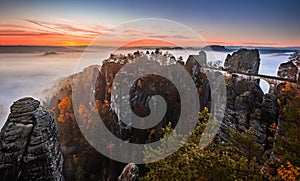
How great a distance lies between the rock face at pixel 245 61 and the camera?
131 ft

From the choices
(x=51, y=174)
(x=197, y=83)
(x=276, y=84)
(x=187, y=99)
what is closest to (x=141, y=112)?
(x=187, y=99)

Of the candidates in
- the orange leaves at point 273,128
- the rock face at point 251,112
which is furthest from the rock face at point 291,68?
the orange leaves at point 273,128

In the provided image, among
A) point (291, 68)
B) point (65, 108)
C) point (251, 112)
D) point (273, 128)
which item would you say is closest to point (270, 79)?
point (291, 68)

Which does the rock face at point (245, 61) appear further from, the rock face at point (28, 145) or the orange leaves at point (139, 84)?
the rock face at point (28, 145)

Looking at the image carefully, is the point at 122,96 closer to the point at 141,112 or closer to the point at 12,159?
the point at 141,112

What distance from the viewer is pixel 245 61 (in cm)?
4084

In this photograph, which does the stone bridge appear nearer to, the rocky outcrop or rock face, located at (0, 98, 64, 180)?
the rocky outcrop

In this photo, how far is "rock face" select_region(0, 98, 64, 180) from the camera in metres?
10.2

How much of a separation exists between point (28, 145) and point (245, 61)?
126 ft

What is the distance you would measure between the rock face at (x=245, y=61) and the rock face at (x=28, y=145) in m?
36.1

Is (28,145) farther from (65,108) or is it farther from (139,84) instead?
(65,108)

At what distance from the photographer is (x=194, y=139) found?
10.0 meters

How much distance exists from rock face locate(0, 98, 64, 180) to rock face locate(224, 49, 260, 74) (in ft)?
119

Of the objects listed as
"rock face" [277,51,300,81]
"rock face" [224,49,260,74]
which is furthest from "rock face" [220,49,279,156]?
"rock face" [224,49,260,74]
